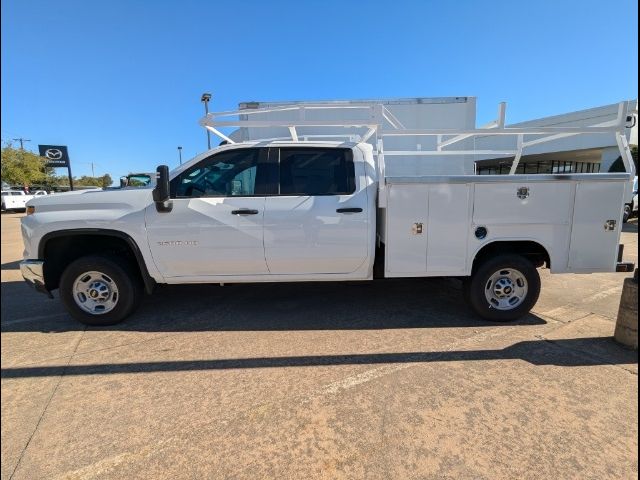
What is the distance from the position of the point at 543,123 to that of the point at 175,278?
94.1 ft

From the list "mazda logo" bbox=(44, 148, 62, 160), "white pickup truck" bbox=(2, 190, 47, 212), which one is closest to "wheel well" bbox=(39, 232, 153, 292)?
"white pickup truck" bbox=(2, 190, 47, 212)

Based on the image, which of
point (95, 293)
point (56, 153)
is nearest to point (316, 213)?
point (95, 293)

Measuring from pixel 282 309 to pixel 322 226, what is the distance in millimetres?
1332

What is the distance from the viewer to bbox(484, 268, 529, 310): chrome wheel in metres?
4.12

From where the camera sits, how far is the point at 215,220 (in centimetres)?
388

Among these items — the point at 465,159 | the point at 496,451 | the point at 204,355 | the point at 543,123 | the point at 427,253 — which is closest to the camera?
the point at 496,451

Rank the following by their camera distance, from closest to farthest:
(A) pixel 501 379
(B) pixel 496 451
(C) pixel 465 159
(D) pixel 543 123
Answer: (B) pixel 496 451
(A) pixel 501 379
(C) pixel 465 159
(D) pixel 543 123

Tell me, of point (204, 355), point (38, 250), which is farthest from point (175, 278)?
point (38, 250)

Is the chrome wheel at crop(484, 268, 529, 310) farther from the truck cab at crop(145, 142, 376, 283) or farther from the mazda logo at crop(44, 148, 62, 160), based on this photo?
the mazda logo at crop(44, 148, 62, 160)

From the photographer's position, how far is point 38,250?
398 cm

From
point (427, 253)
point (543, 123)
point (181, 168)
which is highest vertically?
point (543, 123)

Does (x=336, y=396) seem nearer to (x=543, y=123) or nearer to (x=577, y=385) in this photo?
(x=577, y=385)

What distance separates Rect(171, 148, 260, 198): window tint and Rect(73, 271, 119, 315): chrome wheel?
4.41 feet

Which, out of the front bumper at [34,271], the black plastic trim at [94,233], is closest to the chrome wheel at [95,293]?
the front bumper at [34,271]
